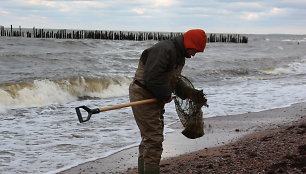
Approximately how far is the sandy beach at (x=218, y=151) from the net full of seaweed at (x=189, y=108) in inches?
24.2

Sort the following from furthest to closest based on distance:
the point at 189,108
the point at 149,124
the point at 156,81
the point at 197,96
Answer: the point at 189,108, the point at 197,96, the point at 149,124, the point at 156,81

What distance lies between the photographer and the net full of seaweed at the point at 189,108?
4.77m

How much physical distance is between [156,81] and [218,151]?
286 centimetres

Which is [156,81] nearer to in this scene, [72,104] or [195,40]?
[195,40]

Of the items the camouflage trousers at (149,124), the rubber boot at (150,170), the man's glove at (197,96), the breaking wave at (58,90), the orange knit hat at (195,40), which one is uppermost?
the orange knit hat at (195,40)

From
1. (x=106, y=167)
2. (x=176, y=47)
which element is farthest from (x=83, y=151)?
(x=176, y=47)

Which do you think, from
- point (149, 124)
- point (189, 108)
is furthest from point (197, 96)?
point (149, 124)

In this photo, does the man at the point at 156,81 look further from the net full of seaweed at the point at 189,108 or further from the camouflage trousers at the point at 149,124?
the net full of seaweed at the point at 189,108

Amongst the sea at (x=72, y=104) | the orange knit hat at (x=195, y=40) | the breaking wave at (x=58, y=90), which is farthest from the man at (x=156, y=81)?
the breaking wave at (x=58, y=90)

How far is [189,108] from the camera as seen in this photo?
502 centimetres

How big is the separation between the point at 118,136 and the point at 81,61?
16.0 metres

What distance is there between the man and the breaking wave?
27.8 feet

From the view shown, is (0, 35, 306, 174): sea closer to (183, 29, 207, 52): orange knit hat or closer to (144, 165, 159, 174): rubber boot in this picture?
(144, 165, 159, 174): rubber boot

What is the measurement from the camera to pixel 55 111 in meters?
11.3
